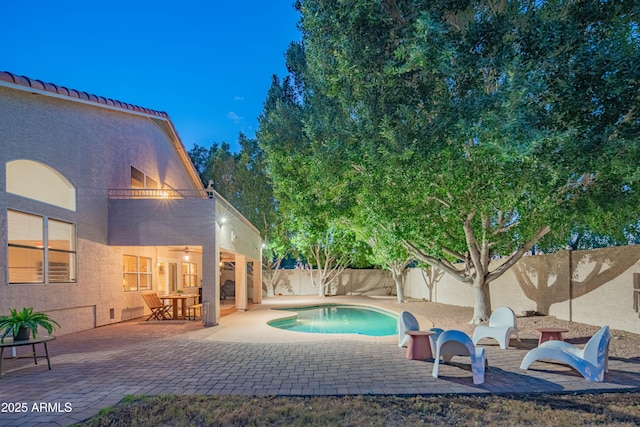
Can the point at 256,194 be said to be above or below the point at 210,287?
above

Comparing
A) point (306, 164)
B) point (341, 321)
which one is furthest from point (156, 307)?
point (341, 321)

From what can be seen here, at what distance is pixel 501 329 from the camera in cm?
780

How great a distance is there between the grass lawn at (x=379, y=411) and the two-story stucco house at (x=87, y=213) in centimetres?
582

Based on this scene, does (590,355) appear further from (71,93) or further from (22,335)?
(71,93)

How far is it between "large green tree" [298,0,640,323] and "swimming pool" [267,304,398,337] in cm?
452

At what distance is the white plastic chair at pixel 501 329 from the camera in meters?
7.67

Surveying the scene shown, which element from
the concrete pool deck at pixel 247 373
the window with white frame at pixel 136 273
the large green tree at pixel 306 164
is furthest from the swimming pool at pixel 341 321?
the window with white frame at pixel 136 273

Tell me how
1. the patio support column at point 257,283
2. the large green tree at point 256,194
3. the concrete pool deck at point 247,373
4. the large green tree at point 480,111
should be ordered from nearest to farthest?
1. the concrete pool deck at point 247,373
2. the large green tree at point 480,111
3. the patio support column at point 257,283
4. the large green tree at point 256,194

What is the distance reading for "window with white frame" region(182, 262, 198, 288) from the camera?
18.5m

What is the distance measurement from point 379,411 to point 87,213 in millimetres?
9634

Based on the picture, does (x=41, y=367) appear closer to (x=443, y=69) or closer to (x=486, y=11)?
(x=443, y=69)

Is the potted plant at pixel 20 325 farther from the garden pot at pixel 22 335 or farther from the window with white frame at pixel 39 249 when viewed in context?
the window with white frame at pixel 39 249

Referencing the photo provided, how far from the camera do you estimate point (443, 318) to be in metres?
12.6

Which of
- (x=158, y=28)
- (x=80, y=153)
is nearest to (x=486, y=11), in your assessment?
(x=80, y=153)
